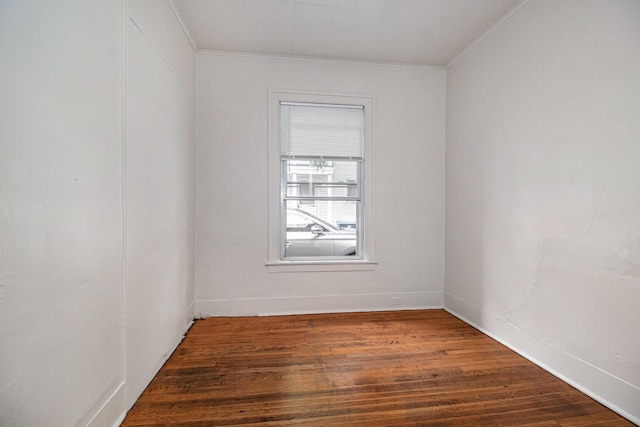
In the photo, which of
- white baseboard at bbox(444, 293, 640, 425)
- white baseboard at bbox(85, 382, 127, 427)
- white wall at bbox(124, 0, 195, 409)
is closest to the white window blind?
white wall at bbox(124, 0, 195, 409)

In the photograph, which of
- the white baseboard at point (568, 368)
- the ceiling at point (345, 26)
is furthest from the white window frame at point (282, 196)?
the white baseboard at point (568, 368)

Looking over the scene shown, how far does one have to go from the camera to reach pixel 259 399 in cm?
181

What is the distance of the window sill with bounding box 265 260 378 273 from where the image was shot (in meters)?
3.26

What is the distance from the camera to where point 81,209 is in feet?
4.33

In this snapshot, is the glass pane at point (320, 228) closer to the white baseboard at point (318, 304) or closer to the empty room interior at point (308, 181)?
the empty room interior at point (308, 181)

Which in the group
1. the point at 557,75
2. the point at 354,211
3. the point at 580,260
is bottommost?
the point at 580,260

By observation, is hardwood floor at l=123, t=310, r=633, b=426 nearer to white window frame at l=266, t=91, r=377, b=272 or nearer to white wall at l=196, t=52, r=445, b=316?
white wall at l=196, t=52, r=445, b=316

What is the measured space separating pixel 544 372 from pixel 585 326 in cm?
49

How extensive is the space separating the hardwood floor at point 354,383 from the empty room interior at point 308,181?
14 centimetres

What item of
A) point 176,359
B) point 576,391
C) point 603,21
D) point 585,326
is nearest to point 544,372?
point 576,391

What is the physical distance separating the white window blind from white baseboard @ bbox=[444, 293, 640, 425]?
2.20 meters

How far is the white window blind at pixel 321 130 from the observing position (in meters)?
3.31

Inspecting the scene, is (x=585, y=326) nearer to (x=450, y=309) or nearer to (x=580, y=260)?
(x=580, y=260)

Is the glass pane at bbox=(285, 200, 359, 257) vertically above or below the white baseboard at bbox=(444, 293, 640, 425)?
above
